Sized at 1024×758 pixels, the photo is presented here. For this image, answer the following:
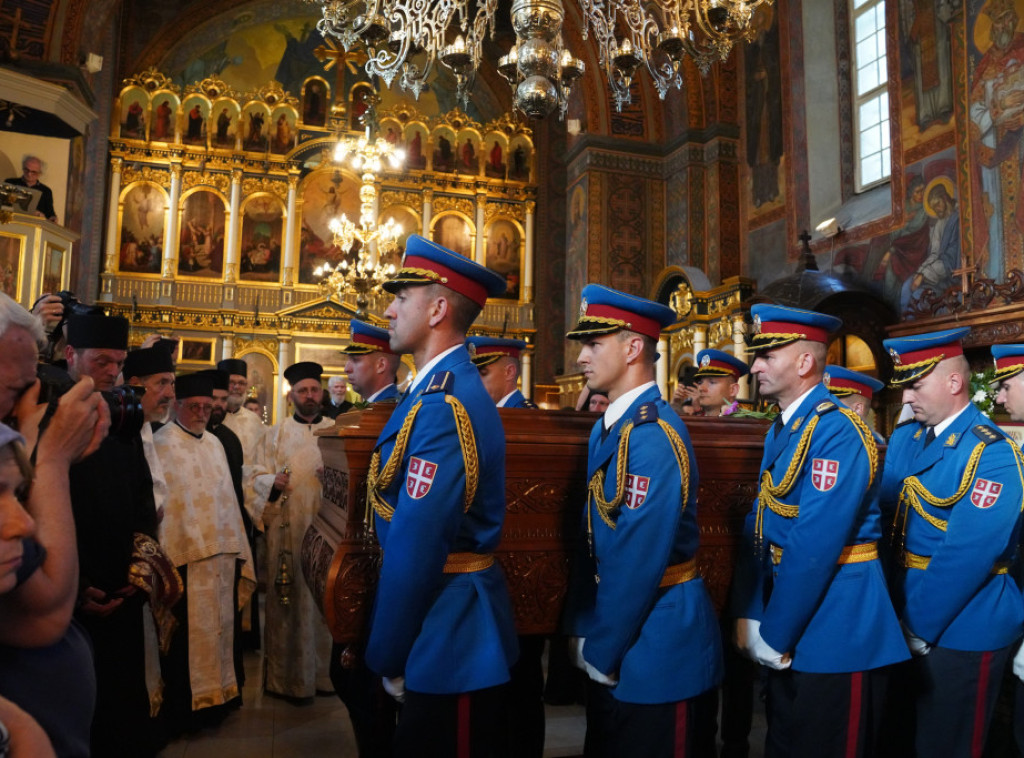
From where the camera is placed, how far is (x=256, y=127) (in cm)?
1512

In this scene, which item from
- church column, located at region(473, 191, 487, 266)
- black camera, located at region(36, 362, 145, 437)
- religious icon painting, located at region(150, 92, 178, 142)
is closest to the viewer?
black camera, located at region(36, 362, 145, 437)

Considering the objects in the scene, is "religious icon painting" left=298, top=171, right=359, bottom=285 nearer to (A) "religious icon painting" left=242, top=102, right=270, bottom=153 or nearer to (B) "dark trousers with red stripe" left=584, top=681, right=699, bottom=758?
(A) "religious icon painting" left=242, top=102, right=270, bottom=153

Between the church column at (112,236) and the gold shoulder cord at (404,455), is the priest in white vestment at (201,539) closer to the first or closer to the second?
the gold shoulder cord at (404,455)

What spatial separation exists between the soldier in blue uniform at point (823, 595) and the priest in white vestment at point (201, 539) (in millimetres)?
2473

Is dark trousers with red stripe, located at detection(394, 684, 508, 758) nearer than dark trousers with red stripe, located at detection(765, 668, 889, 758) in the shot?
Yes

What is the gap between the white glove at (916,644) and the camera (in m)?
2.44

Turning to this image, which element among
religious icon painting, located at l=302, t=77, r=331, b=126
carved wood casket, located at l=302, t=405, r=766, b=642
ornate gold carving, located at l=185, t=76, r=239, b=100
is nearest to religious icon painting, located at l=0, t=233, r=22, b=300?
carved wood casket, located at l=302, t=405, r=766, b=642

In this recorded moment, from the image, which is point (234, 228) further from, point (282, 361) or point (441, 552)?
point (441, 552)

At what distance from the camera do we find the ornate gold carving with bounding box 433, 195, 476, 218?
1573cm

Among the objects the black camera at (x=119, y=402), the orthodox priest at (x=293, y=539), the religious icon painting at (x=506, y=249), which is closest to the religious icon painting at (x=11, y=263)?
the orthodox priest at (x=293, y=539)

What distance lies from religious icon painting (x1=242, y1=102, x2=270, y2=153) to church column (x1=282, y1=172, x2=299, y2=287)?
82cm

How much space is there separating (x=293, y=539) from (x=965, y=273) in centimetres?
624

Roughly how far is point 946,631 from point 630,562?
48.5 inches

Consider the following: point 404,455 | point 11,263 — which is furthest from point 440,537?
point 11,263
